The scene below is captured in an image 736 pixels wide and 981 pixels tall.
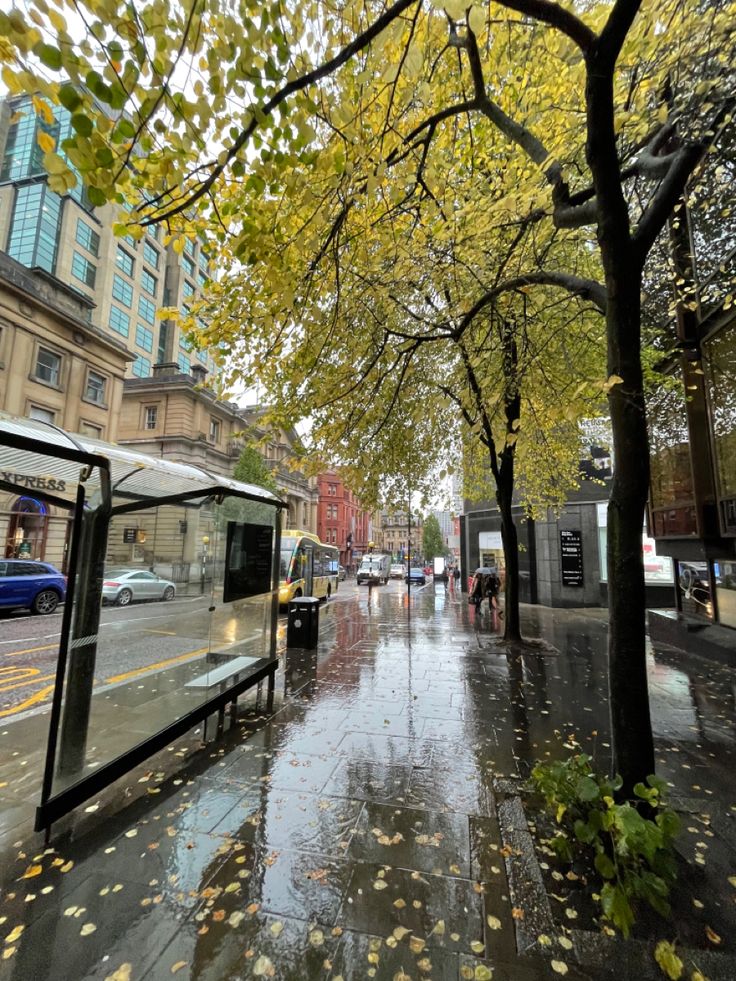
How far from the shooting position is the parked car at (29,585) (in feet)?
38.8

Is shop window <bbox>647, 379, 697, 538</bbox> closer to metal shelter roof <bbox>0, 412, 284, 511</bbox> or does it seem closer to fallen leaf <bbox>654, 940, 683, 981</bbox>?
fallen leaf <bbox>654, 940, 683, 981</bbox>

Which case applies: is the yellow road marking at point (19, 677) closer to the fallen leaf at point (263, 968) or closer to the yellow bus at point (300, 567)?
the fallen leaf at point (263, 968)

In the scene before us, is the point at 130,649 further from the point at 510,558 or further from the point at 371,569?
the point at 371,569

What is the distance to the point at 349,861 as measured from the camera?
2.96m

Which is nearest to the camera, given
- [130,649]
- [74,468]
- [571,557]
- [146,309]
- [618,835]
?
[618,835]

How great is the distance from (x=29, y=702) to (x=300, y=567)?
1177 centimetres

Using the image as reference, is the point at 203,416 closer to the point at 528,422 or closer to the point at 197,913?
the point at 528,422

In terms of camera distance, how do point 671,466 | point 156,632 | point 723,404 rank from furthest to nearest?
point 671,466, point 723,404, point 156,632

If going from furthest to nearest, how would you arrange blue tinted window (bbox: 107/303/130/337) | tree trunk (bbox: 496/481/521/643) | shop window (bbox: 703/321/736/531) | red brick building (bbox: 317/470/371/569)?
1. red brick building (bbox: 317/470/371/569)
2. blue tinted window (bbox: 107/303/130/337)
3. tree trunk (bbox: 496/481/521/643)
4. shop window (bbox: 703/321/736/531)

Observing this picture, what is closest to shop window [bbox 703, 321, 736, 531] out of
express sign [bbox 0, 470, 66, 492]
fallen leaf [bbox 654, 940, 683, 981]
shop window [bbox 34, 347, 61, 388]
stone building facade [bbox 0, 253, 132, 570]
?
fallen leaf [bbox 654, 940, 683, 981]

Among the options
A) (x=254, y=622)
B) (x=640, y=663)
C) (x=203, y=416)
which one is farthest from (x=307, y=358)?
(x=203, y=416)

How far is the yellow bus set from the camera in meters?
16.6

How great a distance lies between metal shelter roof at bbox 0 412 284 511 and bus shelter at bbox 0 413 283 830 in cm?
1

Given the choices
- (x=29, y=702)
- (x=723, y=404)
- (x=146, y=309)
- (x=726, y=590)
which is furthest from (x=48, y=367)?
(x=726, y=590)
